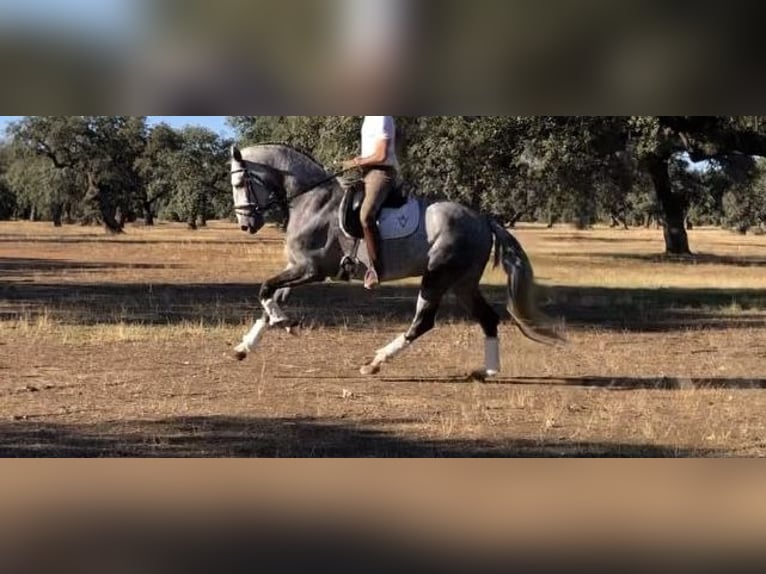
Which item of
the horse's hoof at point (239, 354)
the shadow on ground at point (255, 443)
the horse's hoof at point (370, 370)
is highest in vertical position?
the horse's hoof at point (239, 354)

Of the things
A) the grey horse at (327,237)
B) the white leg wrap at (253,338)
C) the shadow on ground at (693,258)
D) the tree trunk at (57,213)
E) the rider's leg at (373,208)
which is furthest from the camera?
the tree trunk at (57,213)

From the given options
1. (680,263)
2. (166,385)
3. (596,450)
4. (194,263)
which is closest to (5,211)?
(194,263)

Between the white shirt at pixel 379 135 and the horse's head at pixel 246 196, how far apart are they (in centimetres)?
110

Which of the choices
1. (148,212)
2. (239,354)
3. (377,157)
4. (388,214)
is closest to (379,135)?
(377,157)

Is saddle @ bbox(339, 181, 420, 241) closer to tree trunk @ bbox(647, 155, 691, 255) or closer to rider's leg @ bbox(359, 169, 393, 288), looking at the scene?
rider's leg @ bbox(359, 169, 393, 288)

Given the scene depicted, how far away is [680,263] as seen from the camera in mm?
33000

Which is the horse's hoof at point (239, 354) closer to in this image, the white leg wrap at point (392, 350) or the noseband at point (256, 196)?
the white leg wrap at point (392, 350)

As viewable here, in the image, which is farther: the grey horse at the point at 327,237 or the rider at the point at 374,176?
the grey horse at the point at 327,237

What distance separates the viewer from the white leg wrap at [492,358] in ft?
30.7

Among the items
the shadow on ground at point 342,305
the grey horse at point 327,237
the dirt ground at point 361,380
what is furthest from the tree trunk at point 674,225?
the grey horse at point 327,237

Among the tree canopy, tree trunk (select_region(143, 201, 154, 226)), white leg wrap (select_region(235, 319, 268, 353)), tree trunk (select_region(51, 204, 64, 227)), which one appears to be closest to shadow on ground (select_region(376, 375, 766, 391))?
white leg wrap (select_region(235, 319, 268, 353))

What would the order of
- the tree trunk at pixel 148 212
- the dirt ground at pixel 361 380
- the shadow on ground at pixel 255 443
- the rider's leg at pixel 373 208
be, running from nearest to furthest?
1. the shadow on ground at pixel 255 443
2. the dirt ground at pixel 361 380
3. the rider's leg at pixel 373 208
4. the tree trunk at pixel 148 212

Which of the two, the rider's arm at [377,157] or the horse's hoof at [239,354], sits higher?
the rider's arm at [377,157]

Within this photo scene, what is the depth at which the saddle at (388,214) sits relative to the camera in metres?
8.78
